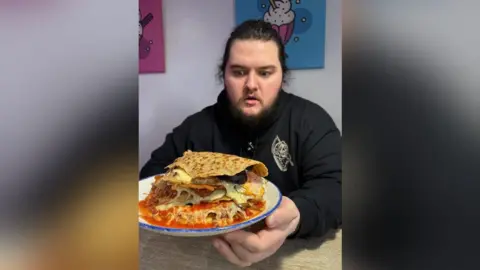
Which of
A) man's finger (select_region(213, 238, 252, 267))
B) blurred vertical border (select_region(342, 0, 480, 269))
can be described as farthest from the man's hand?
blurred vertical border (select_region(342, 0, 480, 269))

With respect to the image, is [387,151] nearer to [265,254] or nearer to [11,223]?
[265,254]

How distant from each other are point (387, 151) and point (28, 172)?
1.19 ft

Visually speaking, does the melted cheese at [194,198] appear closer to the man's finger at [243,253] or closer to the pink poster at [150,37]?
the man's finger at [243,253]

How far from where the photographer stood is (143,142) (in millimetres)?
569

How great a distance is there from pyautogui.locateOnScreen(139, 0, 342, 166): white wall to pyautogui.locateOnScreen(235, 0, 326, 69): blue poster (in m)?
0.02

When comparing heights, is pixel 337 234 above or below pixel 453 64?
below

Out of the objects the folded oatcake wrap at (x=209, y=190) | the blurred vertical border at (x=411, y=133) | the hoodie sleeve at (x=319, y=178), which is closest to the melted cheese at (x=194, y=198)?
the folded oatcake wrap at (x=209, y=190)

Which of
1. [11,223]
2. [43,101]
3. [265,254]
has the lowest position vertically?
[265,254]

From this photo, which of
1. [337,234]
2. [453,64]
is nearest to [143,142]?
[337,234]

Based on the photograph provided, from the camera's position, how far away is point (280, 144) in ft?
1.99

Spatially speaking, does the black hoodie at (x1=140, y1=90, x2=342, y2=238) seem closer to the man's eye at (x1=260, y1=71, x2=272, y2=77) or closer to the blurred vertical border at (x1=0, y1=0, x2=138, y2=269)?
the man's eye at (x1=260, y1=71, x2=272, y2=77)

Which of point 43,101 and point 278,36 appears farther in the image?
point 278,36

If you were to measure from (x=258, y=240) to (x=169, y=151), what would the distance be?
190mm

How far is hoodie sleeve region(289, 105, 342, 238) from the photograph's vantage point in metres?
0.53
